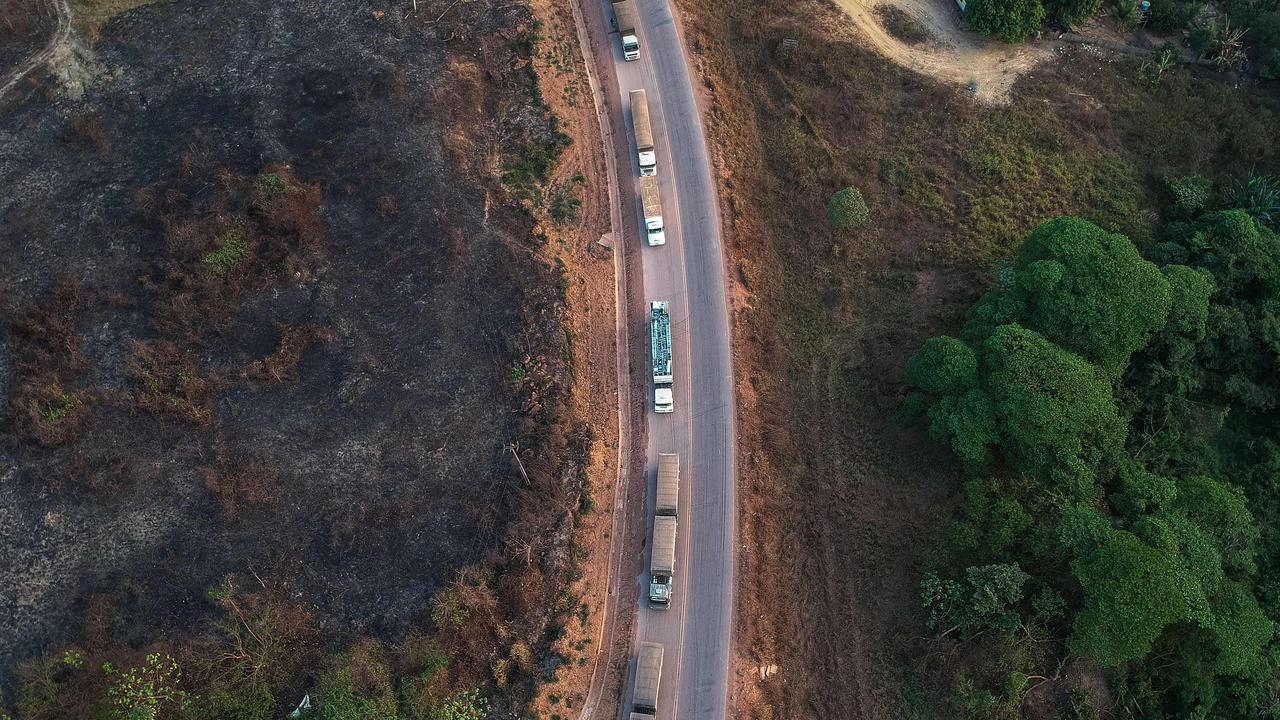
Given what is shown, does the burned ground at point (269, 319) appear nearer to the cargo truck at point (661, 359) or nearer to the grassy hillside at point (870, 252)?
the cargo truck at point (661, 359)

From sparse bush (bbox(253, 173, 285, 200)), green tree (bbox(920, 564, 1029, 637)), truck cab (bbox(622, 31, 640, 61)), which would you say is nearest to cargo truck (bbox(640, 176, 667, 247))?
truck cab (bbox(622, 31, 640, 61))

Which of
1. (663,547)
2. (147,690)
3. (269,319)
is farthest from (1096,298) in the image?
(147,690)

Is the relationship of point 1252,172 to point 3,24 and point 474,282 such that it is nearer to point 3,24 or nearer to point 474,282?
point 474,282

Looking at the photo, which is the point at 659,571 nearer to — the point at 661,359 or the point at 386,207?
the point at 661,359

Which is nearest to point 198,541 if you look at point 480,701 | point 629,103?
point 480,701

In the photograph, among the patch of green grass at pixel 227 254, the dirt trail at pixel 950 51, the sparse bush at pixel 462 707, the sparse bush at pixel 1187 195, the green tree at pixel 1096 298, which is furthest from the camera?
the dirt trail at pixel 950 51

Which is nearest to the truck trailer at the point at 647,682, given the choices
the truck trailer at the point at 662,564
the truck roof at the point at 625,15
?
the truck trailer at the point at 662,564
